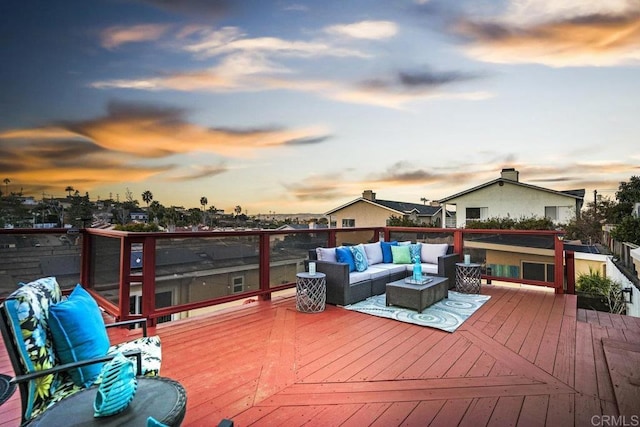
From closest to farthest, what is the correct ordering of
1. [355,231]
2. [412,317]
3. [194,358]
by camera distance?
[194,358] → [412,317] → [355,231]

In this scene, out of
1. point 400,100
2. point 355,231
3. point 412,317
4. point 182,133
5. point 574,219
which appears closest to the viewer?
point 412,317

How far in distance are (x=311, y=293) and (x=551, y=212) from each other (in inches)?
498

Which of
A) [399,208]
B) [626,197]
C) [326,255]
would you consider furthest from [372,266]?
[626,197]

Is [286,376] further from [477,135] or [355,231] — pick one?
[477,135]

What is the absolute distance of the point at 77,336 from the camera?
1684mm

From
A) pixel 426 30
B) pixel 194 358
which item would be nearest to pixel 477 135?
pixel 426 30

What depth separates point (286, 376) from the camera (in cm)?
264

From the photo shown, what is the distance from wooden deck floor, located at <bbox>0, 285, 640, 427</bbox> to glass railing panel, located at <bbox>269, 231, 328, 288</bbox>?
3.13 feet

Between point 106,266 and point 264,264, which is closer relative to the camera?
point 106,266

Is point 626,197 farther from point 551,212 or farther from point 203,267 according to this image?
point 203,267

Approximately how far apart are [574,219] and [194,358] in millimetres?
14959

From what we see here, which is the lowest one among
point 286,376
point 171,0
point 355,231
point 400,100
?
point 286,376

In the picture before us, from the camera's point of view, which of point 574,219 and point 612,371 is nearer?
point 612,371

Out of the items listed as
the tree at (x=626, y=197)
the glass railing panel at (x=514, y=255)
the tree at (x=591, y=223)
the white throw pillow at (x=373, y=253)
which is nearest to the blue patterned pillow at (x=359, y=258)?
the white throw pillow at (x=373, y=253)
